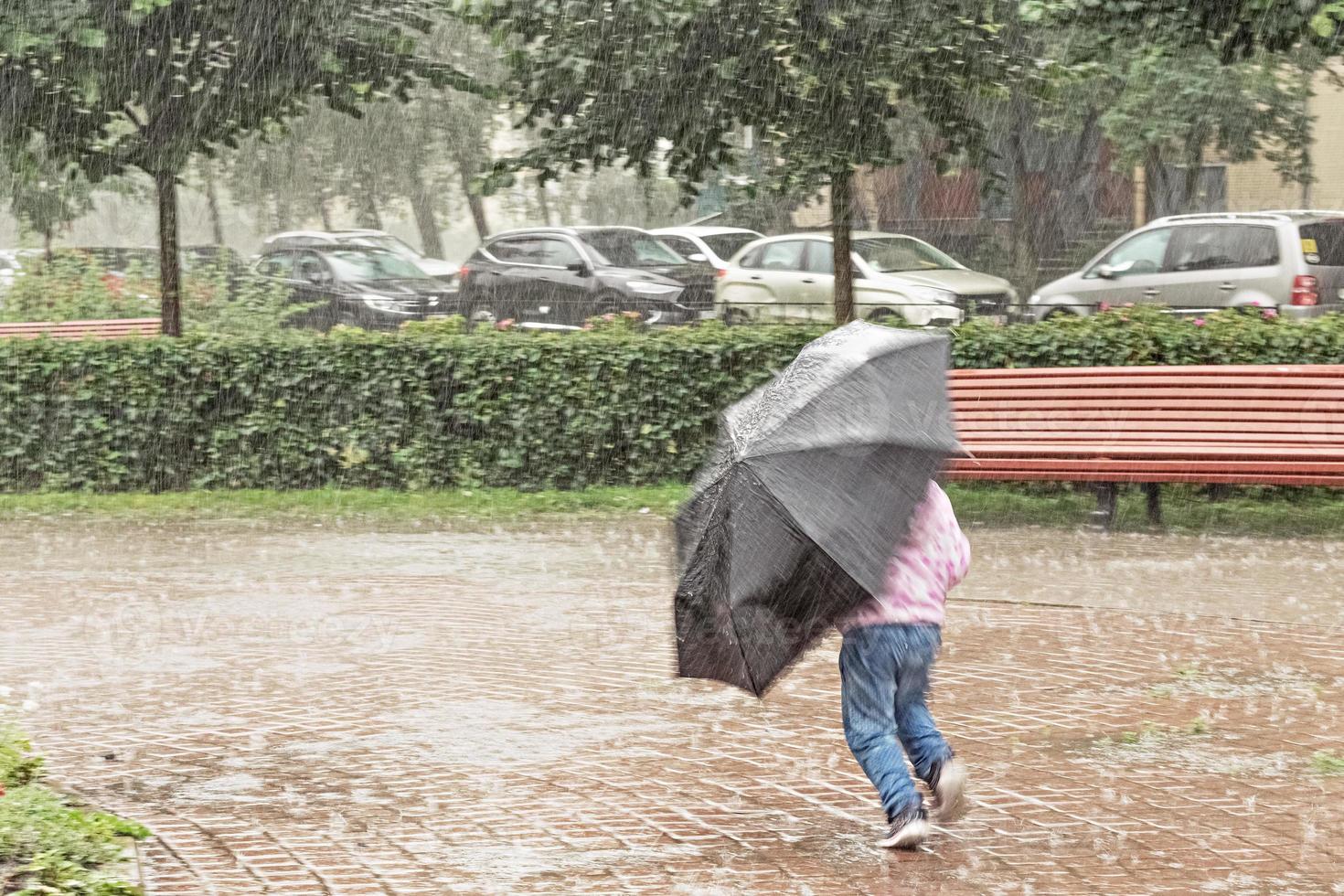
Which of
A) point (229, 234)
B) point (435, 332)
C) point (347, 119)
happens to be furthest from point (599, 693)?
point (229, 234)

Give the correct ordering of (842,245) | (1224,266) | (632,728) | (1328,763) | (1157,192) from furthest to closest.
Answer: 1. (1157,192)
2. (1224,266)
3. (842,245)
4. (632,728)
5. (1328,763)

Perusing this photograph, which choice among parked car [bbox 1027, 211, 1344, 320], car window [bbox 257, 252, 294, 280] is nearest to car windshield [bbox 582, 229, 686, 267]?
car window [bbox 257, 252, 294, 280]

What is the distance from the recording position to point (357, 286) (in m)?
23.5

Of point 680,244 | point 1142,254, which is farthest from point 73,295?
point 1142,254

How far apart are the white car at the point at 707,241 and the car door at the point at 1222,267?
621 centimetres

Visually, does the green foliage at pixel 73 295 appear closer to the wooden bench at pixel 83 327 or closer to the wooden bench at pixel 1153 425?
the wooden bench at pixel 83 327

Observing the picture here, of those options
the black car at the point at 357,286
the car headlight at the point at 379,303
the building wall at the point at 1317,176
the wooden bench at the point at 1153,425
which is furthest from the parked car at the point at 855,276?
the building wall at the point at 1317,176

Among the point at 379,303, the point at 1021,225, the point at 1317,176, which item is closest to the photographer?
the point at 379,303

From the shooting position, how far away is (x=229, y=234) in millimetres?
66938

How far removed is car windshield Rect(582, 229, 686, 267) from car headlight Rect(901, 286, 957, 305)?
3242mm

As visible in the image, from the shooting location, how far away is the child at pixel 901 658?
14.7 ft

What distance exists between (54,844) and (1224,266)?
633 inches

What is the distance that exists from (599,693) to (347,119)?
35.3m

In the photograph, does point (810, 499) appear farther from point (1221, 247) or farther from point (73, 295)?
point (73, 295)
